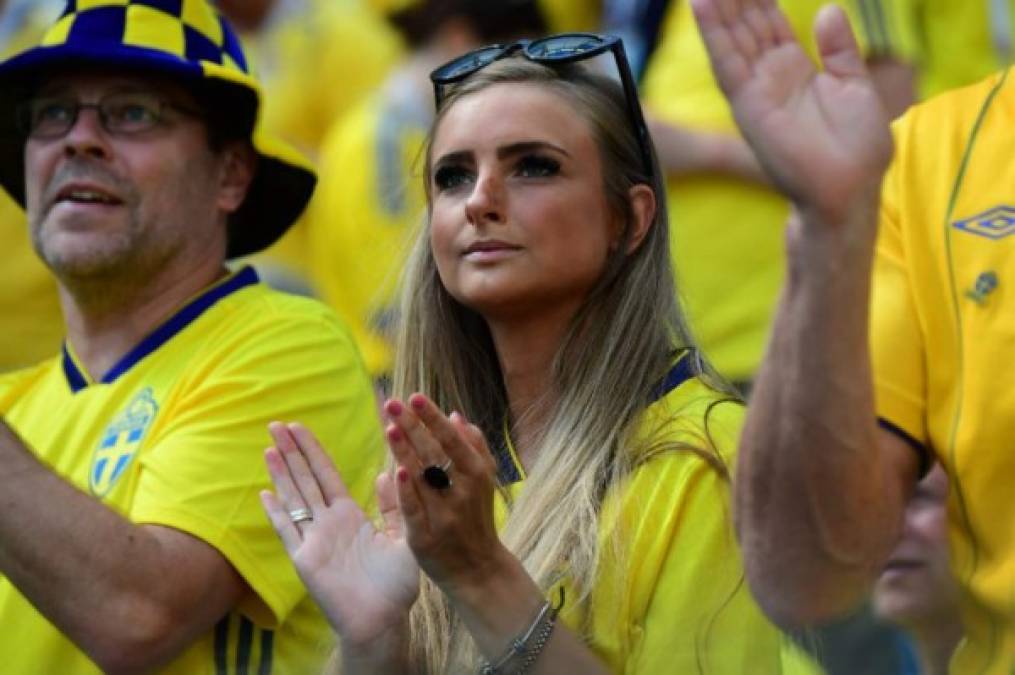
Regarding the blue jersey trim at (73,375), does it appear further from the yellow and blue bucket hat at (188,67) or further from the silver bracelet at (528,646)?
the silver bracelet at (528,646)

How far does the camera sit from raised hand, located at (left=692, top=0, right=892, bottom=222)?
8.94 ft

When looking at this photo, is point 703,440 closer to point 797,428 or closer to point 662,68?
point 797,428

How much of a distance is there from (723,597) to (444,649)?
398 mm

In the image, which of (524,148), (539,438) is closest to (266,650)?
(539,438)

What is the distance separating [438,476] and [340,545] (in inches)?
12.9

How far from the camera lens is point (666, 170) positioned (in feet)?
16.3

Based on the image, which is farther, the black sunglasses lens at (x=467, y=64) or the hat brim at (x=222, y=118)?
the hat brim at (x=222, y=118)

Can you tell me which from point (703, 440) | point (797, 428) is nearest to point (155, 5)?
point (703, 440)

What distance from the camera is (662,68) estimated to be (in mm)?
5199

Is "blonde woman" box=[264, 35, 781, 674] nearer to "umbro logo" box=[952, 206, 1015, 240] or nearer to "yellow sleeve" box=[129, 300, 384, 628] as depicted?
"yellow sleeve" box=[129, 300, 384, 628]

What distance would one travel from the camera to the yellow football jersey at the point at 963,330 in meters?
3.03

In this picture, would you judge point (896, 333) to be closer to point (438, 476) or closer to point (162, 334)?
point (438, 476)

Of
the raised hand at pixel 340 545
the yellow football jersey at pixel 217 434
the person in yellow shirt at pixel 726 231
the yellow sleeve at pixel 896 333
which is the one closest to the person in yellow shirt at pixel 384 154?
the person in yellow shirt at pixel 726 231

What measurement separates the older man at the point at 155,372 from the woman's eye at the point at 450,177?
57 cm
